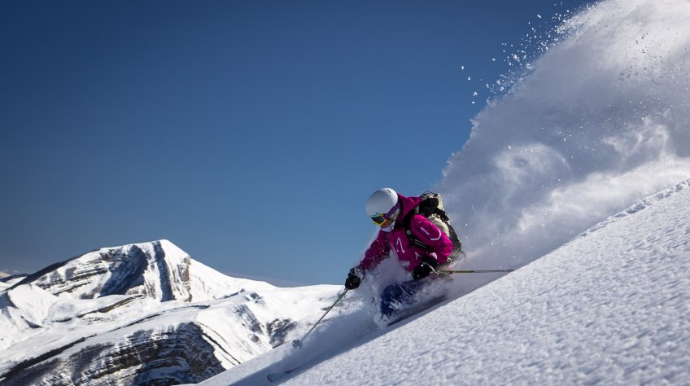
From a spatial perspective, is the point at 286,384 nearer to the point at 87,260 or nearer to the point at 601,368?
the point at 601,368

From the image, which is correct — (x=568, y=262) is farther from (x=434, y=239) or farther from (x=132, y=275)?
(x=132, y=275)

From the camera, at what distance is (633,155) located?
744cm

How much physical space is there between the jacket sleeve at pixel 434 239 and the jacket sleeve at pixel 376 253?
3.00ft

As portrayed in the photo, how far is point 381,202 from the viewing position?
6.05 m

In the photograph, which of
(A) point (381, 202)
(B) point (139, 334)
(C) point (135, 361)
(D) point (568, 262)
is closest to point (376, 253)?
(A) point (381, 202)

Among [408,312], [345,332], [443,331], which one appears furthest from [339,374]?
[345,332]

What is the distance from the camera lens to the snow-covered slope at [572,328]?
5.31 feet

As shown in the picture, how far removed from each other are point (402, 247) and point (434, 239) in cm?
50

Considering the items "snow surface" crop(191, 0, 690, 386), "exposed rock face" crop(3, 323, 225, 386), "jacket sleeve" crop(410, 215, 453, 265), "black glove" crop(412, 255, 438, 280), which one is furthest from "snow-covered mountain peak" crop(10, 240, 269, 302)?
"black glove" crop(412, 255, 438, 280)

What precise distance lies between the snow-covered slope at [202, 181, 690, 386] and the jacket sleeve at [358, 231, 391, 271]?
250cm

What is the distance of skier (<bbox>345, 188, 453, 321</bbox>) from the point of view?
5.38 metres

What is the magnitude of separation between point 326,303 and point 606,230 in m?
68.2

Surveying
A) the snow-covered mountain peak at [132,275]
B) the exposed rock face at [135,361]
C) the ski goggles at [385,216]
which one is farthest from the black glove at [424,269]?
the snow-covered mountain peak at [132,275]

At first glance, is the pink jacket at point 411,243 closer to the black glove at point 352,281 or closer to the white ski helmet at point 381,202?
the white ski helmet at point 381,202
